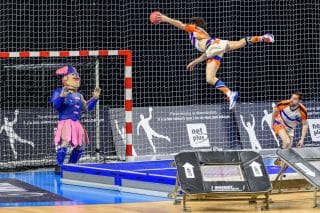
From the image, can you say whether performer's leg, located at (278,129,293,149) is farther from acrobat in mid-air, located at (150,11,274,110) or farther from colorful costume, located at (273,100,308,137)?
acrobat in mid-air, located at (150,11,274,110)

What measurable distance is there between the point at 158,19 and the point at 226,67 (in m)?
5.78

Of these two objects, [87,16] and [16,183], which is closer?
[16,183]

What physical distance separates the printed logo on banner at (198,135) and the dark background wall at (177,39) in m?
1.01

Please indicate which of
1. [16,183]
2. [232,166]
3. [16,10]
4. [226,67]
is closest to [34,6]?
[16,10]

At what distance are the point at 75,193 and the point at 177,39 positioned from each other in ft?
22.9

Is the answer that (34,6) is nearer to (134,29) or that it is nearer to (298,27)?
(134,29)

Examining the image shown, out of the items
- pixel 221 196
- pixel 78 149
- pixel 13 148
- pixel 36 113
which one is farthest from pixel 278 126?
pixel 221 196

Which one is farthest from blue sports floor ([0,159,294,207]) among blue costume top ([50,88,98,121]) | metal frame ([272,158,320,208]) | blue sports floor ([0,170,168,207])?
blue costume top ([50,88,98,121])

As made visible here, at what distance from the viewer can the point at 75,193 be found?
1262 centimetres

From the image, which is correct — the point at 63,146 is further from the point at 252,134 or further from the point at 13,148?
the point at 252,134

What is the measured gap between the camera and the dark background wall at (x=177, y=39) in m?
17.9

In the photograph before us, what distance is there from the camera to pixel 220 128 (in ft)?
59.6

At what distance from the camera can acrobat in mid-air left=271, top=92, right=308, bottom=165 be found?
15664 mm

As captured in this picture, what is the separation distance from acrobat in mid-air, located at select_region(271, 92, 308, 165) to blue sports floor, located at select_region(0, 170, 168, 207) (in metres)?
3.95
